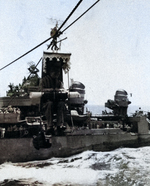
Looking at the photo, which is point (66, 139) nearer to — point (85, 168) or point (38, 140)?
point (85, 168)

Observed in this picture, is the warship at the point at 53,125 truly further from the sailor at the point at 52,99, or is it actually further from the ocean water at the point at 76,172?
the ocean water at the point at 76,172

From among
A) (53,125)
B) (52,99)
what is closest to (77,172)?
(52,99)

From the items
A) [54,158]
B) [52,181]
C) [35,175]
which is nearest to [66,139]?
[54,158]

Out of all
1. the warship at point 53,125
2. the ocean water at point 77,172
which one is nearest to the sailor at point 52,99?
the warship at point 53,125

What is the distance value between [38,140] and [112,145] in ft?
45.4

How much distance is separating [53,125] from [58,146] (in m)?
1.98

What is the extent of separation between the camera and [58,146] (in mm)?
19234

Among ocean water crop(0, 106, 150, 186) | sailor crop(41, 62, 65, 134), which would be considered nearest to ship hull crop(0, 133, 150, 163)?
ocean water crop(0, 106, 150, 186)

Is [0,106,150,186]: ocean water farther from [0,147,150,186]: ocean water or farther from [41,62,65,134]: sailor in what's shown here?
[41,62,65,134]: sailor

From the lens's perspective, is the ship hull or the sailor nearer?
the sailor

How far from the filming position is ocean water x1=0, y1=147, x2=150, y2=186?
457 inches

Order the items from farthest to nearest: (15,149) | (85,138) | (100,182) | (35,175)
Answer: (85,138) < (15,149) < (35,175) < (100,182)

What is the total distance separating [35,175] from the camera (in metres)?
13.4

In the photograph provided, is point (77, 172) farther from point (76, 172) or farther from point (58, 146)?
point (58, 146)
